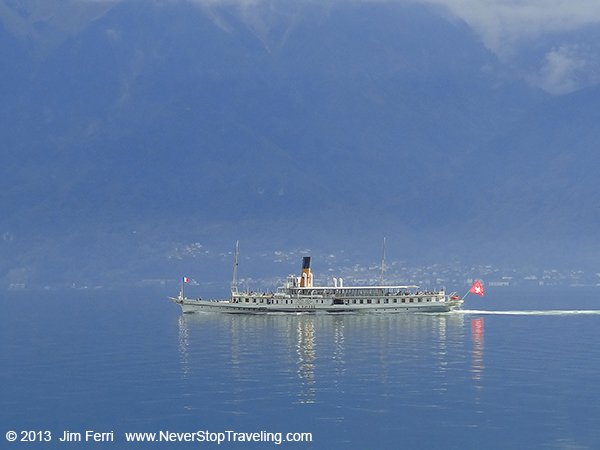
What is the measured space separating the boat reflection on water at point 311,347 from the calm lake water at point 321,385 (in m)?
0.28

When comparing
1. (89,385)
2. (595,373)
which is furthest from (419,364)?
(89,385)

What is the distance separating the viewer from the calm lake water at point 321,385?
3282 inches

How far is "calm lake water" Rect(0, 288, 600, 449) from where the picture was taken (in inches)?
3282

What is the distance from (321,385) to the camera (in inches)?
4001

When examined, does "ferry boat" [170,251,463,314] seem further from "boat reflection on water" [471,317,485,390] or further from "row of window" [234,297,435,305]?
"boat reflection on water" [471,317,485,390]

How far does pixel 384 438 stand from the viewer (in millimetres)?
80750

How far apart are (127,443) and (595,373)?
50195mm

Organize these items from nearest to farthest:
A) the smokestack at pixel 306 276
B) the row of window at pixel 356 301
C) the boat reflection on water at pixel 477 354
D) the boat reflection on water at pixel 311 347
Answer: the boat reflection on water at pixel 311 347 → the boat reflection on water at pixel 477 354 → the row of window at pixel 356 301 → the smokestack at pixel 306 276

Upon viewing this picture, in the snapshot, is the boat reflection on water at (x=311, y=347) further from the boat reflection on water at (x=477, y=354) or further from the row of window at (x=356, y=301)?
the row of window at (x=356, y=301)

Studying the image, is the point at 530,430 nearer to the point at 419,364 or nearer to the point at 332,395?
the point at 332,395

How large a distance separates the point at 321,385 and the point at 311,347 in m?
32.8

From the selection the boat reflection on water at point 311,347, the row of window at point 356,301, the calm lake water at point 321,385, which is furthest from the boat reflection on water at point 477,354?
the row of window at point 356,301

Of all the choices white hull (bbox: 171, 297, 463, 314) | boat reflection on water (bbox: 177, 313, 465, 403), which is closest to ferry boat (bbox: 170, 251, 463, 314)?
white hull (bbox: 171, 297, 463, 314)

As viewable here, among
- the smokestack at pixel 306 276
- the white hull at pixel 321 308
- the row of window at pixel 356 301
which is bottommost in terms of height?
the white hull at pixel 321 308
